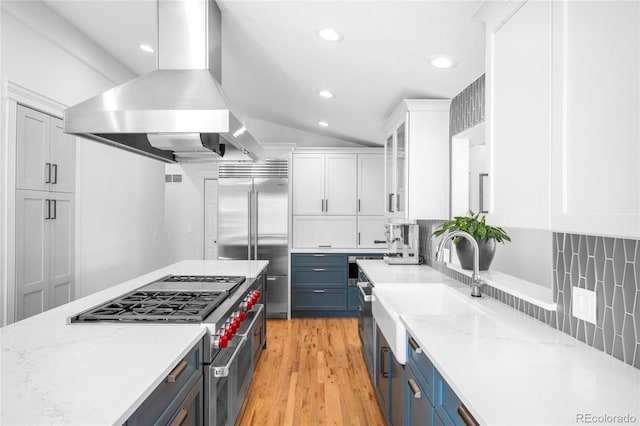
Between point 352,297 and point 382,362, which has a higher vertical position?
point 382,362

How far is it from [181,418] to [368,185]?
4.43m

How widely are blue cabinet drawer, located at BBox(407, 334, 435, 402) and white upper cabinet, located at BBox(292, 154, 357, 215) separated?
385cm

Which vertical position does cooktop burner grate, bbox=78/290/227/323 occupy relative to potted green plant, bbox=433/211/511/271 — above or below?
below

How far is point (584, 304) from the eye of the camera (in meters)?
1.47

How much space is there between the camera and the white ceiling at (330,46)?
207 cm

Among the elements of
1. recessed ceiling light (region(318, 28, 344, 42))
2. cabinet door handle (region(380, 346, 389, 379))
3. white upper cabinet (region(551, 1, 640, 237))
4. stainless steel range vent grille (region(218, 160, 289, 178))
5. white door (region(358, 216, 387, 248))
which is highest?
recessed ceiling light (region(318, 28, 344, 42))

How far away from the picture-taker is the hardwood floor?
2.72 meters

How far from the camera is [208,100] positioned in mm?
1951

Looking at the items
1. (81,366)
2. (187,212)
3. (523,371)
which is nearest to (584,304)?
(523,371)

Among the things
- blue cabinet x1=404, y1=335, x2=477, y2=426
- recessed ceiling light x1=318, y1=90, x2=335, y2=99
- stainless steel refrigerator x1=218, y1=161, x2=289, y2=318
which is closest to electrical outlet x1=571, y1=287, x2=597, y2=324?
blue cabinet x1=404, y1=335, x2=477, y2=426

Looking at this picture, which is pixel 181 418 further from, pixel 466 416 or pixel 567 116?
pixel 567 116

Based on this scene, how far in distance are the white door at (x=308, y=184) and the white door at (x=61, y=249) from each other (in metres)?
2.83

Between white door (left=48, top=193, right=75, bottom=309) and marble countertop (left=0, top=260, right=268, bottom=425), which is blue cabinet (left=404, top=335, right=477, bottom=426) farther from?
white door (left=48, top=193, right=75, bottom=309)

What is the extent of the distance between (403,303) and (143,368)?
1655 millimetres
